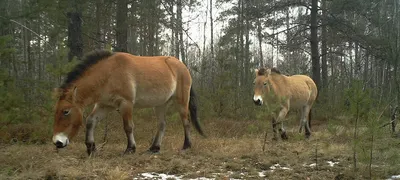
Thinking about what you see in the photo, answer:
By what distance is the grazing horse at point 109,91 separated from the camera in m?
5.63

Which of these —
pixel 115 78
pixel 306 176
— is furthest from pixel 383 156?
pixel 115 78

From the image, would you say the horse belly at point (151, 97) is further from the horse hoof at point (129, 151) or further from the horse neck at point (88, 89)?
the horse hoof at point (129, 151)

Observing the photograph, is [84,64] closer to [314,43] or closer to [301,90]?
[301,90]

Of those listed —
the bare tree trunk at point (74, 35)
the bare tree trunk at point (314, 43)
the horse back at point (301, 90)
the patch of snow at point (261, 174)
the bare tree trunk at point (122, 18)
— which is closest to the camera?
the patch of snow at point (261, 174)

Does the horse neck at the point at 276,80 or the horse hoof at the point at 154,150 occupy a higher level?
the horse neck at the point at 276,80

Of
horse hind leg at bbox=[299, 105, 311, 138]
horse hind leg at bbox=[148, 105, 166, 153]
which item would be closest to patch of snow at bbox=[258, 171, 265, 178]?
horse hind leg at bbox=[148, 105, 166, 153]

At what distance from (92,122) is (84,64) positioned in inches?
42.9

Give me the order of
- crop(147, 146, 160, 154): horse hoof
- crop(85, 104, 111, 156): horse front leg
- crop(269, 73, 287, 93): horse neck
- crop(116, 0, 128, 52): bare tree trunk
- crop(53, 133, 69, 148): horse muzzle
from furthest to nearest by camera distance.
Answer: crop(116, 0, 128, 52): bare tree trunk
crop(269, 73, 287, 93): horse neck
crop(147, 146, 160, 154): horse hoof
crop(85, 104, 111, 156): horse front leg
crop(53, 133, 69, 148): horse muzzle

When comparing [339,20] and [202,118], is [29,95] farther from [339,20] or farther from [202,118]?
[339,20]

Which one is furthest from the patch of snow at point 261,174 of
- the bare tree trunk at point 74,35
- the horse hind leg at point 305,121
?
the bare tree trunk at point 74,35

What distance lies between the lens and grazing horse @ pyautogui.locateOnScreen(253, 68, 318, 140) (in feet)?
29.6

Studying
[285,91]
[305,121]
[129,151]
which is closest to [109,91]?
[129,151]

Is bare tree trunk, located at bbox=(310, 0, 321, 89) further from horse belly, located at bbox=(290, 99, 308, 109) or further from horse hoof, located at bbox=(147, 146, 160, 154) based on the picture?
horse hoof, located at bbox=(147, 146, 160, 154)

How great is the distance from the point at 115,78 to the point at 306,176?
3.70m
